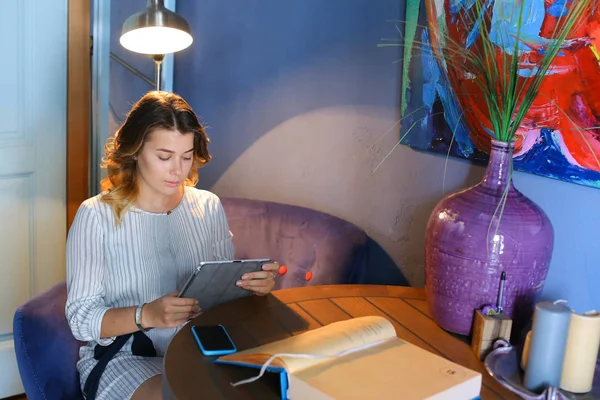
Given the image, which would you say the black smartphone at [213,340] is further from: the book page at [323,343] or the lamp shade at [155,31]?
the lamp shade at [155,31]

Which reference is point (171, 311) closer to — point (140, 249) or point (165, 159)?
point (140, 249)

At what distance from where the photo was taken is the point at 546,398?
1004 mm

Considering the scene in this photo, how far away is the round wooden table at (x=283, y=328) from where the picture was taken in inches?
39.8

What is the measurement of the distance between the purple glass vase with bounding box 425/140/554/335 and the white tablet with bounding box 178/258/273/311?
384mm

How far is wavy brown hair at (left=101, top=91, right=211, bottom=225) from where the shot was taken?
156 centimetres

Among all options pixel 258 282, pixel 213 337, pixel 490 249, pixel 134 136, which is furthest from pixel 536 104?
→ pixel 134 136

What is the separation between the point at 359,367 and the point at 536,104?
2.25 feet

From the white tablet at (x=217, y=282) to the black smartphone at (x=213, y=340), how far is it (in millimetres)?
131

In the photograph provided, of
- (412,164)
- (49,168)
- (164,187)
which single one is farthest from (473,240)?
(49,168)

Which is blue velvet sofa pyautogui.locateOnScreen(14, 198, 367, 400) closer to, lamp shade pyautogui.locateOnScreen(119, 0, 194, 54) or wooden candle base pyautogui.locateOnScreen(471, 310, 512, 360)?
lamp shade pyautogui.locateOnScreen(119, 0, 194, 54)

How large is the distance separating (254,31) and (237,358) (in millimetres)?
1496

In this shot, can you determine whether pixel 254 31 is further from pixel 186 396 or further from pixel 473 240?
pixel 186 396

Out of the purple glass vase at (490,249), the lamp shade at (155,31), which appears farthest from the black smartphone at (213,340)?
the lamp shade at (155,31)

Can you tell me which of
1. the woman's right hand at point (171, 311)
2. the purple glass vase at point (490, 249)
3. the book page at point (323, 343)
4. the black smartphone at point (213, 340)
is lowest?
the woman's right hand at point (171, 311)
